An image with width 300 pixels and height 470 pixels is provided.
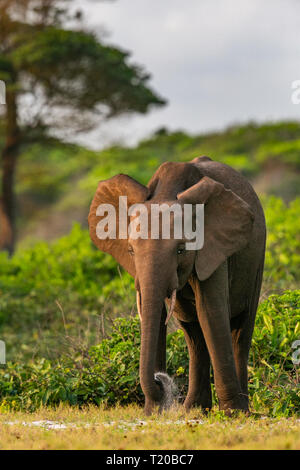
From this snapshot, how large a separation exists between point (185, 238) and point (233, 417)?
5.41ft

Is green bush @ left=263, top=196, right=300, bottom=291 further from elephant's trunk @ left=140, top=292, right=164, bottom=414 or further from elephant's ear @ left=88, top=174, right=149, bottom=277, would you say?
elephant's trunk @ left=140, top=292, right=164, bottom=414

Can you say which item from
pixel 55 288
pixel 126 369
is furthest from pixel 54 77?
pixel 126 369

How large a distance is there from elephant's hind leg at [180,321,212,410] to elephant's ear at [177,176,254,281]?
1.01 metres

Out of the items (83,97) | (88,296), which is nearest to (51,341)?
(88,296)

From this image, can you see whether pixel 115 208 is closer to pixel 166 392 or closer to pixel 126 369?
pixel 166 392

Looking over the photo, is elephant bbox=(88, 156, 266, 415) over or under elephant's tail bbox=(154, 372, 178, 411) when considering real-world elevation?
over

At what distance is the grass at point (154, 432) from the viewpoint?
5500 millimetres

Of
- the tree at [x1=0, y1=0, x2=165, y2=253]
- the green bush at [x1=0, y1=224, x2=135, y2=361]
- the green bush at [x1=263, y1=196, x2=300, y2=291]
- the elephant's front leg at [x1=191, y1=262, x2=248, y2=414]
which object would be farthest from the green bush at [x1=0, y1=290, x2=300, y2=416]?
the tree at [x1=0, y1=0, x2=165, y2=253]

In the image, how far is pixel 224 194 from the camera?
6.68 m

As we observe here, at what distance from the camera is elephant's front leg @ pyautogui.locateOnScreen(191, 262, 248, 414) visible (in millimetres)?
6598

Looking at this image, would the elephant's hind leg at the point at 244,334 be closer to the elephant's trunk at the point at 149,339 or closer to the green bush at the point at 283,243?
the elephant's trunk at the point at 149,339

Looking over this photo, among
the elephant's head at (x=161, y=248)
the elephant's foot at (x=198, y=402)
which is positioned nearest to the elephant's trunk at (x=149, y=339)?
the elephant's head at (x=161, y=248)

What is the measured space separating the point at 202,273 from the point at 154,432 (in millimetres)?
1358

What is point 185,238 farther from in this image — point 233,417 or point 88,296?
point 88,296
